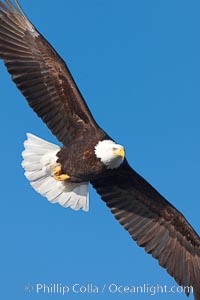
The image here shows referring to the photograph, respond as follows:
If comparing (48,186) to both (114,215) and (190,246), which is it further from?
(190,246)

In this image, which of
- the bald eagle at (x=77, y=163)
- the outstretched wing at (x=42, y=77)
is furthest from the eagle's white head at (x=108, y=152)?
the outstretched wing at (x=42, y=77)

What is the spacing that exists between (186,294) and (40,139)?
275cm

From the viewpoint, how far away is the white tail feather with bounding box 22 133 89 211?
15422mm

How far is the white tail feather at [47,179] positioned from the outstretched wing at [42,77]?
39 cm

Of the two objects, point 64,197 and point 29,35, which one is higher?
point 29,35

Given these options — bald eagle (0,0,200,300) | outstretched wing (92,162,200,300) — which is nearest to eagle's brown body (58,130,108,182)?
bald eagle (0,0,200,300)

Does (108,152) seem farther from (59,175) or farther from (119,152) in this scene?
(59,175)

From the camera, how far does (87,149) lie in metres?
14.8

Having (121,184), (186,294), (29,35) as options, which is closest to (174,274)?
(186,294)

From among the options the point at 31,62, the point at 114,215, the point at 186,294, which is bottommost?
the point at 186,294

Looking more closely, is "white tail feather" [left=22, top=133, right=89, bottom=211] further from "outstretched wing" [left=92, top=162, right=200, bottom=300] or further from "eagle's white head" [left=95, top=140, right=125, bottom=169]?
"eagle's white head" [left=95, top=140, right=125, bottom=169]

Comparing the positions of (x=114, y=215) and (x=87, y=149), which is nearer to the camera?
(x=87, y=149)

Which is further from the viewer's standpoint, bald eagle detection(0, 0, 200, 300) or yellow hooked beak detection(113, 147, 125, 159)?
bald eagle detection(0, 0, 200, 300)

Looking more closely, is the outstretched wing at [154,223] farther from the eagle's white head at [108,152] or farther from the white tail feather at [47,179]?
the eagle's white head at [108,152]
